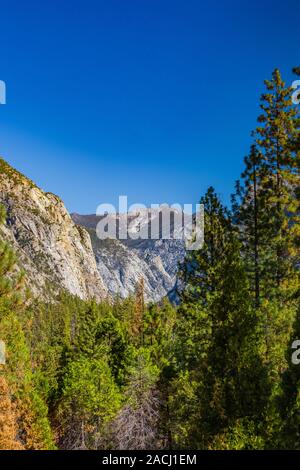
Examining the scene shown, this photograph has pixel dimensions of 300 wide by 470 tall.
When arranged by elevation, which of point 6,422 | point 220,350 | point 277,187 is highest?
point 277,187

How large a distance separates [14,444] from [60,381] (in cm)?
2297

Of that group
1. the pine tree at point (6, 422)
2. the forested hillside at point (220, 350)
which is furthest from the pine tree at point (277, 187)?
the pine tree at point (6, 422)

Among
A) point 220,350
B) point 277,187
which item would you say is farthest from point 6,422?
point 277,187

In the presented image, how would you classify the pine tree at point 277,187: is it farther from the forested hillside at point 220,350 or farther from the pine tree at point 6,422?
the pine tree at point 6,422

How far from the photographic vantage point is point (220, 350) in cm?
1480

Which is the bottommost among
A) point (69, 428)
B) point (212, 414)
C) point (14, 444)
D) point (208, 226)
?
point (69, 428)

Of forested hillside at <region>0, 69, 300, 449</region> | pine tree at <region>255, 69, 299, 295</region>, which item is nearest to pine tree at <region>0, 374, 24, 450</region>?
forested hillside at <region>0, 69, 300, 449</region>

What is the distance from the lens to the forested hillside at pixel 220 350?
13953 millimetres

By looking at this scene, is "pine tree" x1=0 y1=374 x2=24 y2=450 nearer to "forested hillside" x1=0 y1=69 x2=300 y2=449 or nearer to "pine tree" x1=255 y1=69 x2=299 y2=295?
"forested hillside" x1=0 y1=69 x2=300 y2=449

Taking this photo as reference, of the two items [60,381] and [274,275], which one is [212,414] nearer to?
[274,275]

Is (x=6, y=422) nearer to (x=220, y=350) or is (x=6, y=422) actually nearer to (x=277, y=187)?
(x=220, y=350)

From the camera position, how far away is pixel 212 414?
1419 centimetres

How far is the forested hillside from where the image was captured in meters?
14.0
